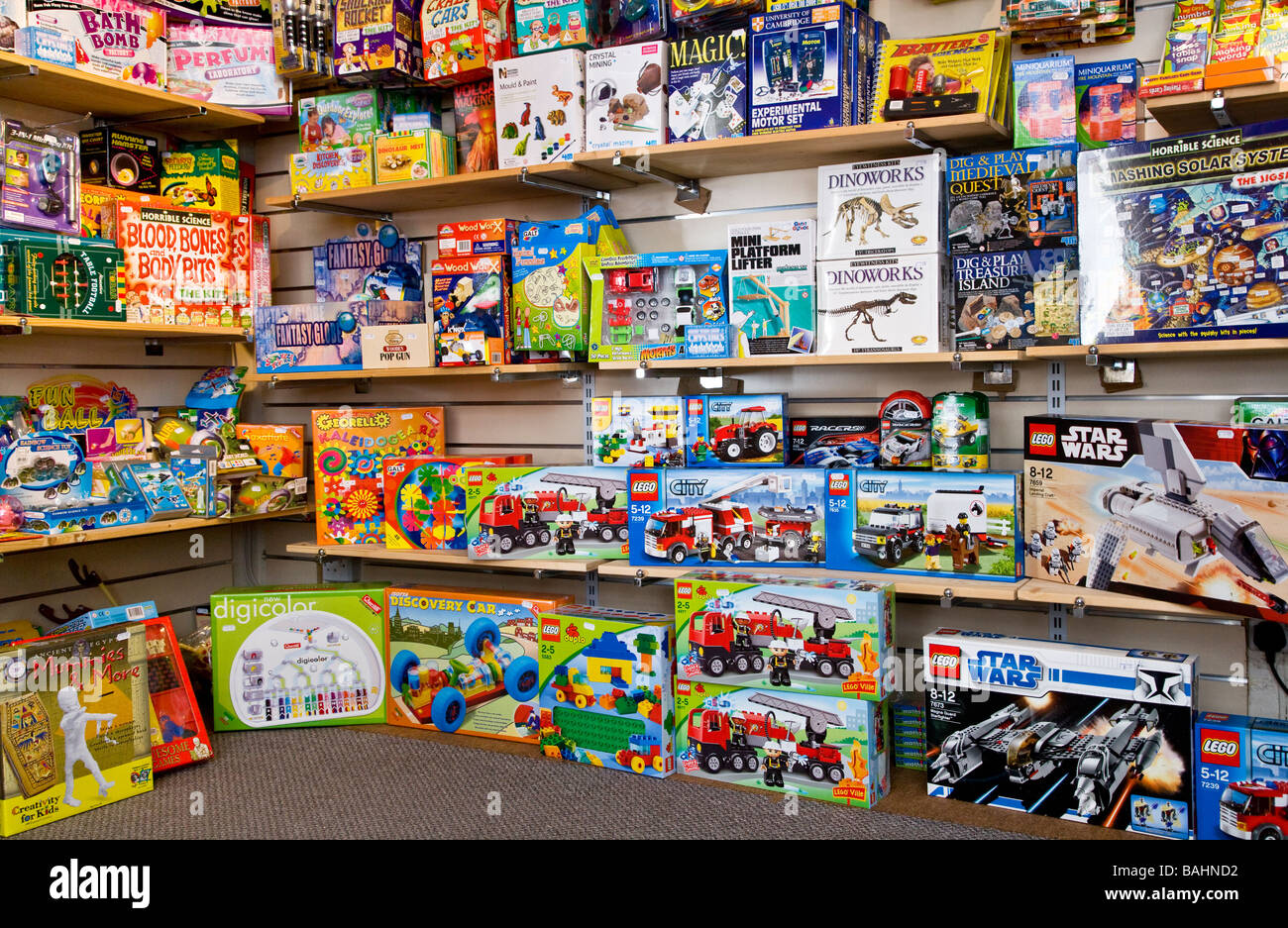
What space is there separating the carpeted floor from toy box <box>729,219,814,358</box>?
4.01 feet

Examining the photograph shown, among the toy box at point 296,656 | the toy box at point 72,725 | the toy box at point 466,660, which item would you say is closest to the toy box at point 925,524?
the toy box at point 466,660

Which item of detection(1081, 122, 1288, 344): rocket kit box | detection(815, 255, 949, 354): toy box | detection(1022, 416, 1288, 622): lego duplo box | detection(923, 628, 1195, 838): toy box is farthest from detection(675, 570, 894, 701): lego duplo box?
detection(1081, 122, 1288, 344): rocket kit box

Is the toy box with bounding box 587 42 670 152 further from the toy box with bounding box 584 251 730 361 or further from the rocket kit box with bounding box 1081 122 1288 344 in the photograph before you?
the rocket kit box with bounding box 1081 122 1288 344

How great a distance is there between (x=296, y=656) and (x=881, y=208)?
224 centimetres

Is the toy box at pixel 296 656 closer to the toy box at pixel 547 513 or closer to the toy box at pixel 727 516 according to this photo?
the toy box at pixel 547 513

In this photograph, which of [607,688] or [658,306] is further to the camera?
Answer: [658,306]

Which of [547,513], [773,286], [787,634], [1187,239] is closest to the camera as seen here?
[1187,239]

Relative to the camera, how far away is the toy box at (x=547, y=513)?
10.7ft

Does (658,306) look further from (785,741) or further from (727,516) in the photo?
(785,741)

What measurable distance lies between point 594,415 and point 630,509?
324 millimetres

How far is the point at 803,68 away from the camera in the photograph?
2.93m

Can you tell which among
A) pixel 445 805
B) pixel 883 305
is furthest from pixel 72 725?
pixel 883 305

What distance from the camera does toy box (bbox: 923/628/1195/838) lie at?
248 centimetres

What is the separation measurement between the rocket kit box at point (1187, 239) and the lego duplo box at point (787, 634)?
2.83ft
